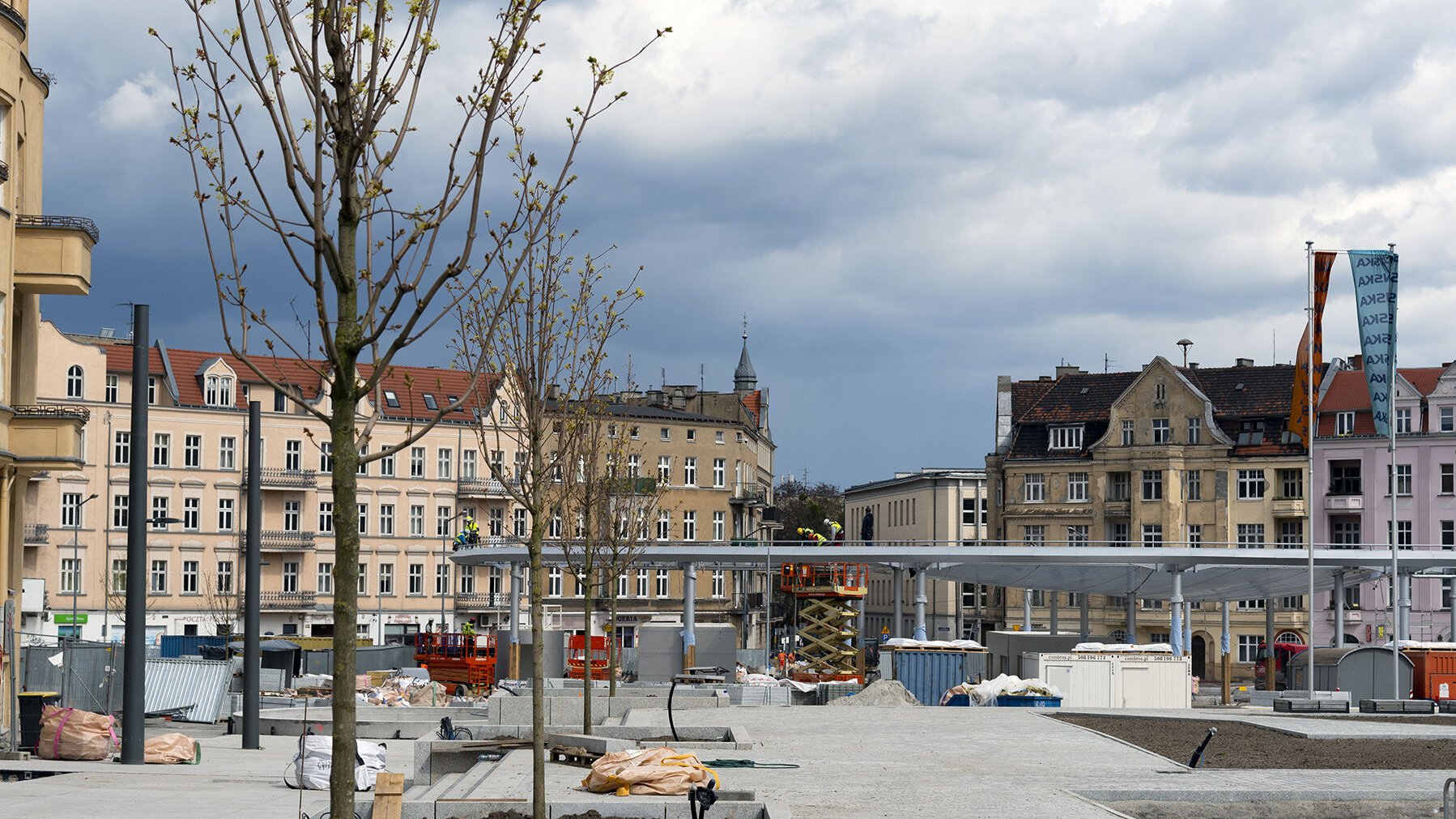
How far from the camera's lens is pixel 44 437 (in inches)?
1016

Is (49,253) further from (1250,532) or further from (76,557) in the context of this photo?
(1250,532)

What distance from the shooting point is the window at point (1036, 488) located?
82.1 meters

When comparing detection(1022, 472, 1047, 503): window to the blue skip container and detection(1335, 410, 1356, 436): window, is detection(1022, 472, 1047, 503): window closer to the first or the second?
detection(1335, 410, 1356, 436): window

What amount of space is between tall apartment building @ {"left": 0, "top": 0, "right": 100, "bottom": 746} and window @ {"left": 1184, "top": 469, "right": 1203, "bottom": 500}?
60.9 m

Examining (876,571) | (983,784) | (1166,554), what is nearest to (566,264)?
(983,784)

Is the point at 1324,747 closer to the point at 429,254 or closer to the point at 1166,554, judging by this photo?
the point at 429,254

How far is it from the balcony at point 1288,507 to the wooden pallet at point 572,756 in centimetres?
6300

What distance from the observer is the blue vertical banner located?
38.4 meters

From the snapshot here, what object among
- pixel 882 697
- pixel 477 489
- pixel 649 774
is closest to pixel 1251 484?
pixel 477 489

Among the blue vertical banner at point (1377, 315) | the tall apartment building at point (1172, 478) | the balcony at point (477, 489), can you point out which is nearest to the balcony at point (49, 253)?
the blue vertical banner at point (1377, 315)

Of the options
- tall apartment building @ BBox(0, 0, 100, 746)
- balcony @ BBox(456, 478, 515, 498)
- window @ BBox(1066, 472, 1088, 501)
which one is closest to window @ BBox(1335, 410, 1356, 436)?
window @ BBox(1066, 472, 1088, 501)

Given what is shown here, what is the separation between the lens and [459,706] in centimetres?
3662

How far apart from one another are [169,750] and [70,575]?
5519 centimetres

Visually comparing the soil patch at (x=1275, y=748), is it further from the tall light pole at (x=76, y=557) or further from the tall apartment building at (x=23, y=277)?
the tall light pole at (x=76, y=557)
